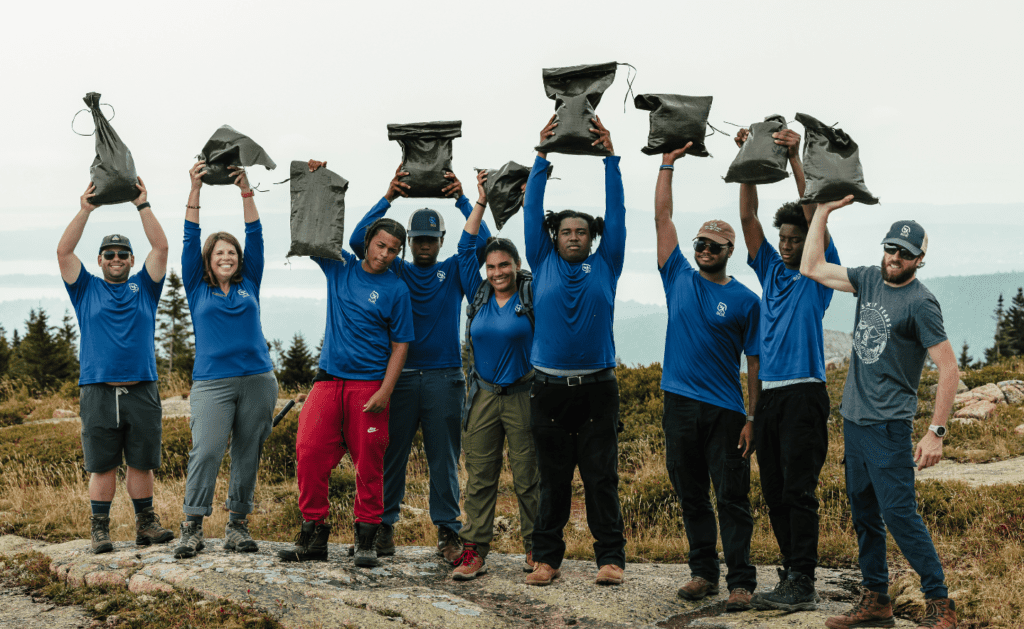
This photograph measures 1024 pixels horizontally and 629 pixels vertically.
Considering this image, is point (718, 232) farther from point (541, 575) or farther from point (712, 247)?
point (541, 575)

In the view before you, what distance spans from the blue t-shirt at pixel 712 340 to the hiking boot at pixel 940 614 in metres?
1.71

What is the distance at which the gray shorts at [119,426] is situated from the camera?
21.9 feet

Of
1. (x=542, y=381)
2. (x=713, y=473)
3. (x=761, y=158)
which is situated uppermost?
(x=761, y=158)

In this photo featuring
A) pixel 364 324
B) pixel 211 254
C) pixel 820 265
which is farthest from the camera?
pixel 211 254

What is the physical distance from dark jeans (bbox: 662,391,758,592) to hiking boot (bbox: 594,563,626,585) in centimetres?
66

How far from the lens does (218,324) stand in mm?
6477

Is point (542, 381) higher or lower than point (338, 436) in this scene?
higher

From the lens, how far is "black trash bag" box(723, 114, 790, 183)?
574 centimetres

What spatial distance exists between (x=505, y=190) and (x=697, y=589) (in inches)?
140

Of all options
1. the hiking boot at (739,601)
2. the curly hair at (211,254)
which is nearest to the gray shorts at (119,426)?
the curly hair at (211,254)

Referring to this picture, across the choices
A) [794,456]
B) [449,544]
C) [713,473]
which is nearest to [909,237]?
[794,456]

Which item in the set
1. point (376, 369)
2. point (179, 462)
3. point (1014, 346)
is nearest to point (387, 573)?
point (376, 369)

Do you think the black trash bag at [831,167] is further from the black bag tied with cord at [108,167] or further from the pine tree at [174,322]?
the pine tree at [174,322]

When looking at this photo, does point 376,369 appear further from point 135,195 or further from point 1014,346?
point 1014,346
